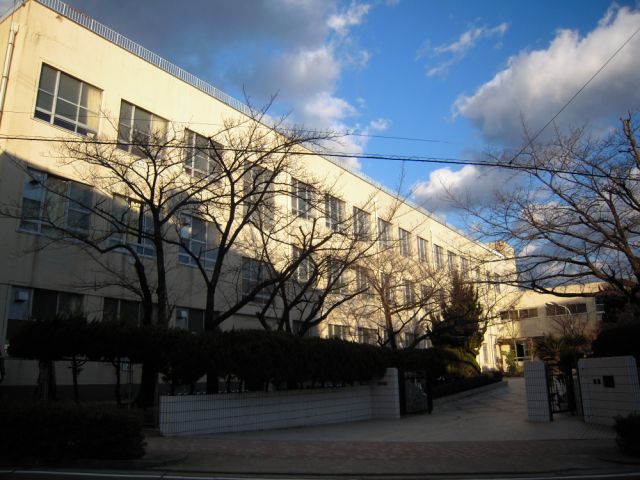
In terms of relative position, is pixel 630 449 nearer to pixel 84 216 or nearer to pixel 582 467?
pixel 582 467

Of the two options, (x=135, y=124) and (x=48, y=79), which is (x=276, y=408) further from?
(x=48, y=79)

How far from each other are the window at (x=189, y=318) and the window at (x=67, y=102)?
26.2 ft

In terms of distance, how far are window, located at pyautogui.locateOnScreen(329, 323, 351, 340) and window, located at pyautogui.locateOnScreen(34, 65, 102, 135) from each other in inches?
687

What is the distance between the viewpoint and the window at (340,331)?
32062mm

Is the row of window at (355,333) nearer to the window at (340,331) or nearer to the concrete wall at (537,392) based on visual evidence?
the window at (340,331)

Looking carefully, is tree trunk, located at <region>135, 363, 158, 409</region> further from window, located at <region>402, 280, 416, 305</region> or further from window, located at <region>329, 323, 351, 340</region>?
window, located at <region>329, 323, 351, 340</region>

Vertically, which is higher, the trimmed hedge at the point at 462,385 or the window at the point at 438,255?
the window at the point at 438,255

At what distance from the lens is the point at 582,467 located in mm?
9398

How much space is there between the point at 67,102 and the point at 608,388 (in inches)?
784

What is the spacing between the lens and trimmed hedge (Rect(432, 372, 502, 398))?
82.2 feet

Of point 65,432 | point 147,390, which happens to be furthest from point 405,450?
point 147,390

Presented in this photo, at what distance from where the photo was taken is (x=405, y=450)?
11117mm

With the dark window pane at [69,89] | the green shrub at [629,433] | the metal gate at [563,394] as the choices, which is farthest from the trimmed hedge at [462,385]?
the dark window pane at [69,89]

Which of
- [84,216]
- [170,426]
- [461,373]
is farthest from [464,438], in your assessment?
[461,373]
